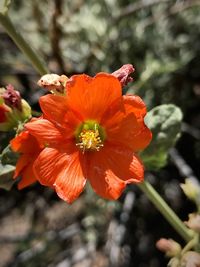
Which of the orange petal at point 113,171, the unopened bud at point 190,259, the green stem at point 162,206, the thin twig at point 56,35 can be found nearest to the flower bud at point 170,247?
the unopened bud at point 190,259

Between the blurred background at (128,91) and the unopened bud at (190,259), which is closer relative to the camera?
the unopened bud at (190,259)

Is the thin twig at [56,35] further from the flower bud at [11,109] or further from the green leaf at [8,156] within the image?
the green leaf at [8,156]

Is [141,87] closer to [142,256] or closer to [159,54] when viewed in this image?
[159,54]

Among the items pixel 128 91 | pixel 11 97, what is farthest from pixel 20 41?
pixel 128 91

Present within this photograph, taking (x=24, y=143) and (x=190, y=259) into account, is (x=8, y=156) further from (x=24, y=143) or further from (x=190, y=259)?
(x=190, y=259)

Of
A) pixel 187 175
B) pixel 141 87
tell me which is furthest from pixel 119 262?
pixel 141 87

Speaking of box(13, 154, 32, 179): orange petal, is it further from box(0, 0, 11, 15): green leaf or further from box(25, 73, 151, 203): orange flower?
box(0, 0, 11, 15): green leaf
